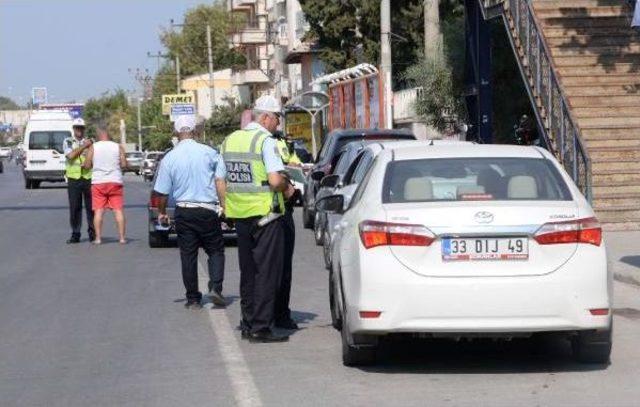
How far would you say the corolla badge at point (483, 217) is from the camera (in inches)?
359

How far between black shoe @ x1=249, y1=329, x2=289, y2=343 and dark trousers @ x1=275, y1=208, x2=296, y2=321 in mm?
467

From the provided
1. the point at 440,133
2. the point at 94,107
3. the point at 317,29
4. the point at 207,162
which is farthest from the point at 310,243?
the point at 94,107

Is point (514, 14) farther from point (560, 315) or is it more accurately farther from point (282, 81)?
point (282, 81)

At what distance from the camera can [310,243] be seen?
71.0ft

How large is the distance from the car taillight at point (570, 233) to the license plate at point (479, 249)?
0.19 metres

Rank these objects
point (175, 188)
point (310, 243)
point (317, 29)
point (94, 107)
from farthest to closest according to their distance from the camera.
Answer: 1. point (94, 107)
2. point (317, 29)
3. point (310, 243)
4. point (175, 188)

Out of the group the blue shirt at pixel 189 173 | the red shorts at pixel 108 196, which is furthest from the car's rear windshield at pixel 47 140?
the blue shirt at pixel 189 173

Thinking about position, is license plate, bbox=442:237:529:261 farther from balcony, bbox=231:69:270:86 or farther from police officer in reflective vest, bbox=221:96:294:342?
balcony, bbox=231:69:270:86

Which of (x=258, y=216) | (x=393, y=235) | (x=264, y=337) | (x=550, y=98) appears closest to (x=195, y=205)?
(x=258, y=216)

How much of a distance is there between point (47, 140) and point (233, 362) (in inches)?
1697

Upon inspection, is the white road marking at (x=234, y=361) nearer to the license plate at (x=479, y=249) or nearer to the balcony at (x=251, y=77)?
the license plate at (x=479, y=249)

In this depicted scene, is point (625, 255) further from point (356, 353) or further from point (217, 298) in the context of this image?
point (356, 353)

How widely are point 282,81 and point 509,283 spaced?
80.7 meters

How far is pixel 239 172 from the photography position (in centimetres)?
1120
